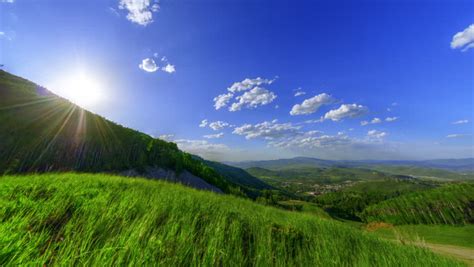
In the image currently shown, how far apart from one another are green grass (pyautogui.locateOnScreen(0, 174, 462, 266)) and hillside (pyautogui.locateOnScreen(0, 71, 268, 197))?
61.2 feet

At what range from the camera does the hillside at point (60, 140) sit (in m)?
25.8

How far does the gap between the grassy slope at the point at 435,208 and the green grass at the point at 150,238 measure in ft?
278

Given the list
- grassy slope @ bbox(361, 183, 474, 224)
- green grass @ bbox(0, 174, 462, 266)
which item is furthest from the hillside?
grassy slope @ bbox(361, 183, 474, 224)

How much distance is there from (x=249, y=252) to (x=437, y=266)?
4.73 meters

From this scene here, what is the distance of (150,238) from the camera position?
3.72 metres

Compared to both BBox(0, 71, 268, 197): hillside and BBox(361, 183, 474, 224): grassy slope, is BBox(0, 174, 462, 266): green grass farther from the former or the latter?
BBox(361, 183, 474, 224): grassy slope

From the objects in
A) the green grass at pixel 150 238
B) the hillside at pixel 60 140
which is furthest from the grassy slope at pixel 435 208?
the green grass at pixel 150 238

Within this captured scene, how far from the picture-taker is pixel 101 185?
8.52 metres

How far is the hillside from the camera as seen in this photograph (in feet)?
84.8

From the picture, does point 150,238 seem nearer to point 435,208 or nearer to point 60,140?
point 60,140

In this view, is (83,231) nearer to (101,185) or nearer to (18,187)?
(18,187)

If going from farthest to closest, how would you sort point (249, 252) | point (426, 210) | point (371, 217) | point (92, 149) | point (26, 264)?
point (371, 217)
point (426, 210)
point (92, 149)
point (249, 252)
point (26, 264)

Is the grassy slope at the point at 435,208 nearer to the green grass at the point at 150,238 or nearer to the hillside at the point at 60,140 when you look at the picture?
the hillside at the point at 60,140

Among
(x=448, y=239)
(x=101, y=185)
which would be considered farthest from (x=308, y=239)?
(x=448, y=239)
